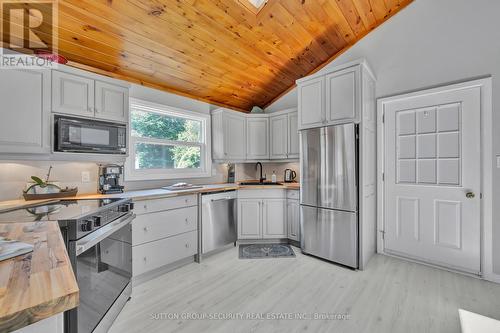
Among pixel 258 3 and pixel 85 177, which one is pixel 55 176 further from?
pixel 258 3

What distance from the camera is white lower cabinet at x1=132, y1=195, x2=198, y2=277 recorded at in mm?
2326

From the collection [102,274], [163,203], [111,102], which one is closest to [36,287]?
[102,274]

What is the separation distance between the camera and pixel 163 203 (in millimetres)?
2543

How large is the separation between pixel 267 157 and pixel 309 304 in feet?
8.16

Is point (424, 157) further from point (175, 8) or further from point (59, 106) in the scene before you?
point (59, 106)

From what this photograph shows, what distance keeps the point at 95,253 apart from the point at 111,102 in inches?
63.7

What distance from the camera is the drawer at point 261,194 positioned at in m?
3.43

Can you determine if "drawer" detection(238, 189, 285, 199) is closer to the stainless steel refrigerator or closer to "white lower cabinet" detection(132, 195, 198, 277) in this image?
the stainless steel refrigerator

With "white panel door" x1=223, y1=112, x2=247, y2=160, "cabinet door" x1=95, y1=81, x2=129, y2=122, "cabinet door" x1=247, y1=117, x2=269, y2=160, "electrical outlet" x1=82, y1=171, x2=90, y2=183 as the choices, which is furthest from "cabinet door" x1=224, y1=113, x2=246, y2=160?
"electrical outlet" x1=82, y1=171, x2=90, y2=183

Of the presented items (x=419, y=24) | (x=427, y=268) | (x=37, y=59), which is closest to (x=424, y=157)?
(x=427, y=268)

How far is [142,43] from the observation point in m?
2.44

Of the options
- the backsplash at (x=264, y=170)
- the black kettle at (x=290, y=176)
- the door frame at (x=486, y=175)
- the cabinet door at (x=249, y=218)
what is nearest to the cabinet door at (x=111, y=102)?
the cabinet door at (x=249, y=218)

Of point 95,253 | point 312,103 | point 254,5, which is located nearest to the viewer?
point 95,253

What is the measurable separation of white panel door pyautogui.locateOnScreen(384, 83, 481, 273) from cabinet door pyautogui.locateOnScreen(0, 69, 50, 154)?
151 inches
